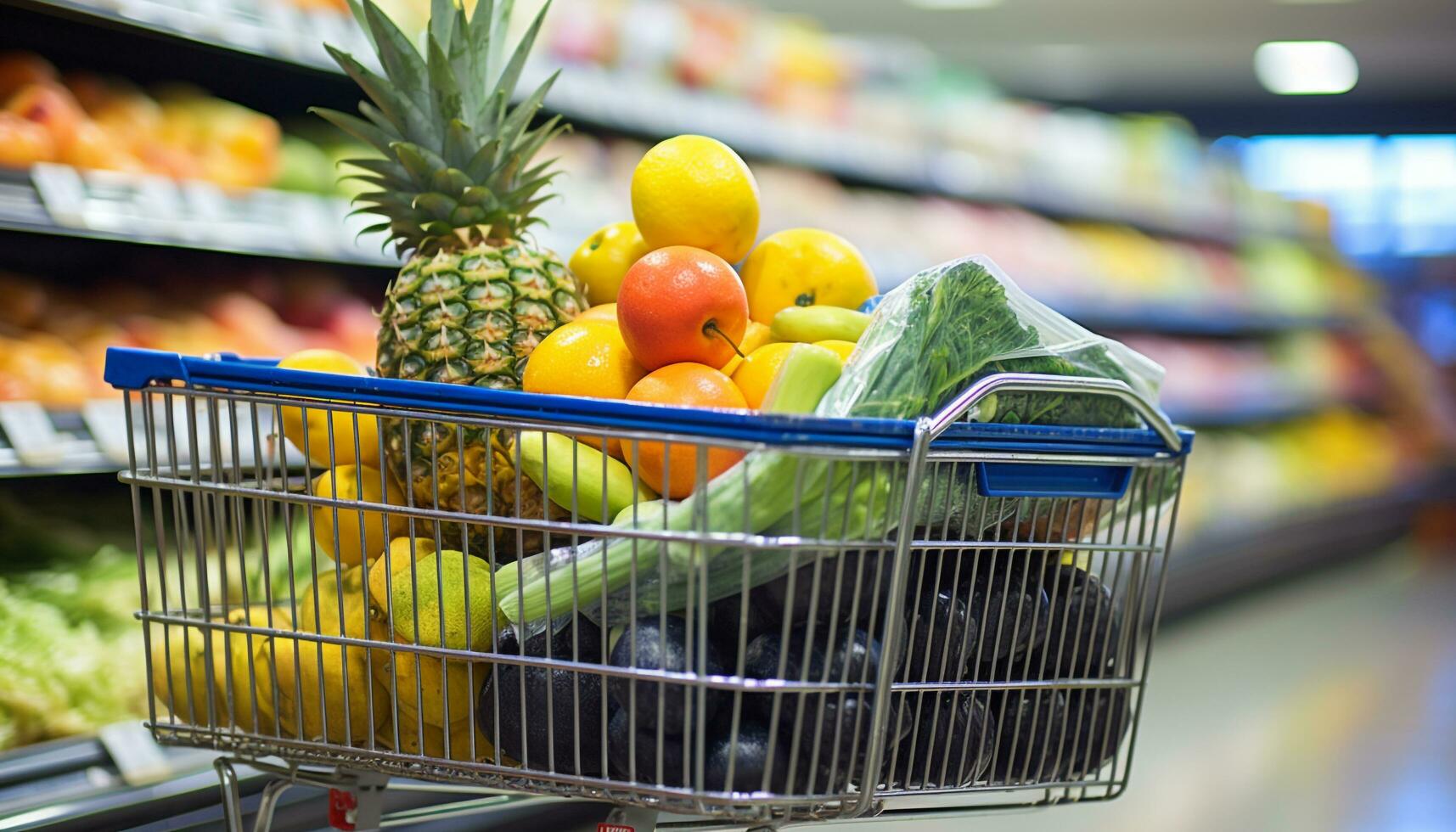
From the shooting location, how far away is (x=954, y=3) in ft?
22.8

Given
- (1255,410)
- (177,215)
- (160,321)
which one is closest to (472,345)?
(177,215)

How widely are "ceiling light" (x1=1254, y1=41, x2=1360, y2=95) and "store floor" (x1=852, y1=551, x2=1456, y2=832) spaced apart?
13.8 ft

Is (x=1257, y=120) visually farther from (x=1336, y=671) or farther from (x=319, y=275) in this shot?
(x=319, y=275)

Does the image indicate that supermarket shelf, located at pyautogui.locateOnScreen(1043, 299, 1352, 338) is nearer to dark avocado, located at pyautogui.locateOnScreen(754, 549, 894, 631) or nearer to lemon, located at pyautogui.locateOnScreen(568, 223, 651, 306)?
lemon, located at pyautogui.locateOnScreen(568, 223, 651, 306)

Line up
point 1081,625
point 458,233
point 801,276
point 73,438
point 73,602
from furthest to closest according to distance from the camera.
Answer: point 73,602, point 73,438, point 458,233, point 801,276, point 1081,625

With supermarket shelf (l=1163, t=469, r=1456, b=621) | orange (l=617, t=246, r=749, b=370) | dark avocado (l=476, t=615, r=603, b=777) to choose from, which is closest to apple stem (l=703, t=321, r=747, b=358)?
orange (l=617, t=246, r=749, b=370)

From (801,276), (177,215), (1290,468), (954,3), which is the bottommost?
(1290,468)

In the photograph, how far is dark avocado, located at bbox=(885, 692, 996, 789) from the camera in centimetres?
109

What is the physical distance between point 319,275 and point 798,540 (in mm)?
2360

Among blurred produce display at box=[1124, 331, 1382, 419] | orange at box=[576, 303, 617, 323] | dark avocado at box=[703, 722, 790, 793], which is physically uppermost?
orange at box=[576, 303, 617, 323]

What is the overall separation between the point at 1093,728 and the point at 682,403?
1.70 feet

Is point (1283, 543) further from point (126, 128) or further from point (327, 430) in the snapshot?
point (327, 430)

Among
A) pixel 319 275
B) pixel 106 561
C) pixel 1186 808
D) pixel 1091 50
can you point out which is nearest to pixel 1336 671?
pixel 1186 808

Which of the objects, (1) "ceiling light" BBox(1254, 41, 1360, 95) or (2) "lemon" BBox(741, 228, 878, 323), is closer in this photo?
(2) "lemon" BBox(741, 228, 878, 323)
